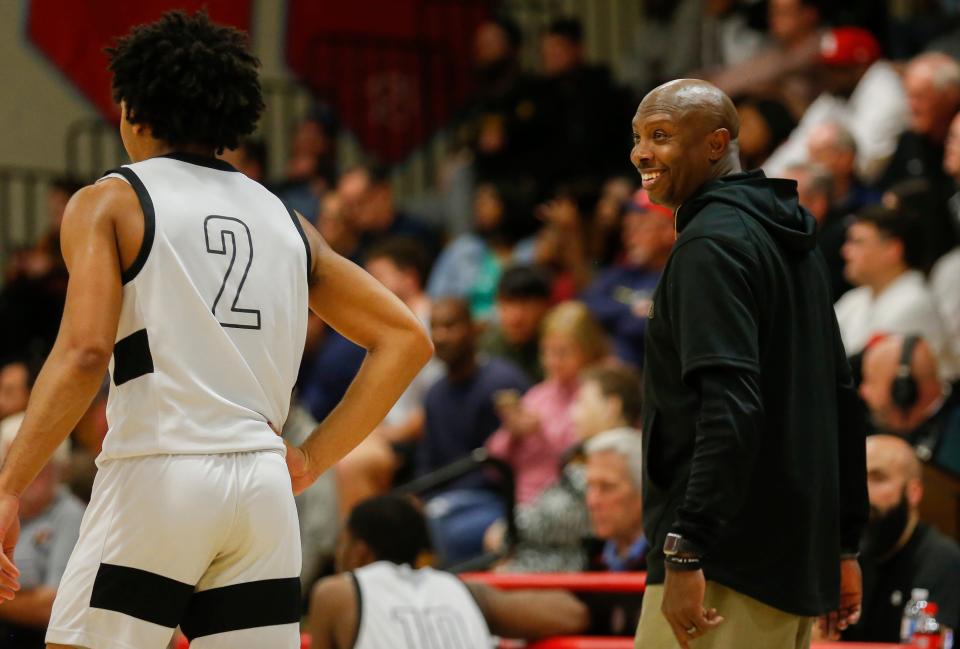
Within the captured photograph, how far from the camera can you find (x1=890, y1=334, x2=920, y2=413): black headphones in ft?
20.5

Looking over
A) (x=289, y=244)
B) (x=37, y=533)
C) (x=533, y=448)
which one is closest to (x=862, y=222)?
(x=533, y=448)

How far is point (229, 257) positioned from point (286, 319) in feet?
0.57

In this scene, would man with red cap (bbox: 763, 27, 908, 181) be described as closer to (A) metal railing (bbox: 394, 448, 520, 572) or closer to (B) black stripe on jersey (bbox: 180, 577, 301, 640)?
(A) metal railing (bbox: 394, 448, 520, 572)

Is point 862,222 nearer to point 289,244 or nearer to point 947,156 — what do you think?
point 947,156

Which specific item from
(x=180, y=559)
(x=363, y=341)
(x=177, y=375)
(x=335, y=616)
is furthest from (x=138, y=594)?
(x=335, y=616)

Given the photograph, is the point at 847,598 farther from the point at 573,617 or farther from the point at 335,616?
the point at 335,616

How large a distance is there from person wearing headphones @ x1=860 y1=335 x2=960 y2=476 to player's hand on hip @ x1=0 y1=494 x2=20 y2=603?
407cm

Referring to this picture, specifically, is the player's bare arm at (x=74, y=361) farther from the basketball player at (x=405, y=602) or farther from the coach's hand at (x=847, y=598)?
the basketball player at (x=405, y=602)

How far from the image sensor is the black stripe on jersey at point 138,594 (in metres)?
2.88

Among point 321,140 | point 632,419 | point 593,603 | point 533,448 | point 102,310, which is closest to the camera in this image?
point 102,310

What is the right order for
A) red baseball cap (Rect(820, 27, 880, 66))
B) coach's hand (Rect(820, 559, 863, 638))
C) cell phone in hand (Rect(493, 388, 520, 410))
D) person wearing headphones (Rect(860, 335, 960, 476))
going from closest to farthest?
coach's hand (Rect(820, 559, 863, 638)) < person wearing headphones (Rect(860, 335, 960, 476)) < cell phone in hand (Rect(493, 388, 520, 410)) < red baseball cap (Rect(820, 27, 880, 66))

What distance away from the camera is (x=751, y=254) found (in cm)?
301

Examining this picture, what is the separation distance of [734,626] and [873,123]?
20.6ft

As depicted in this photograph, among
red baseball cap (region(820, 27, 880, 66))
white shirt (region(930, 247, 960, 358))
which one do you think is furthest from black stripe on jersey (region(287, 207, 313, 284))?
red baseball cap (region(820, 27, 880, 66))
